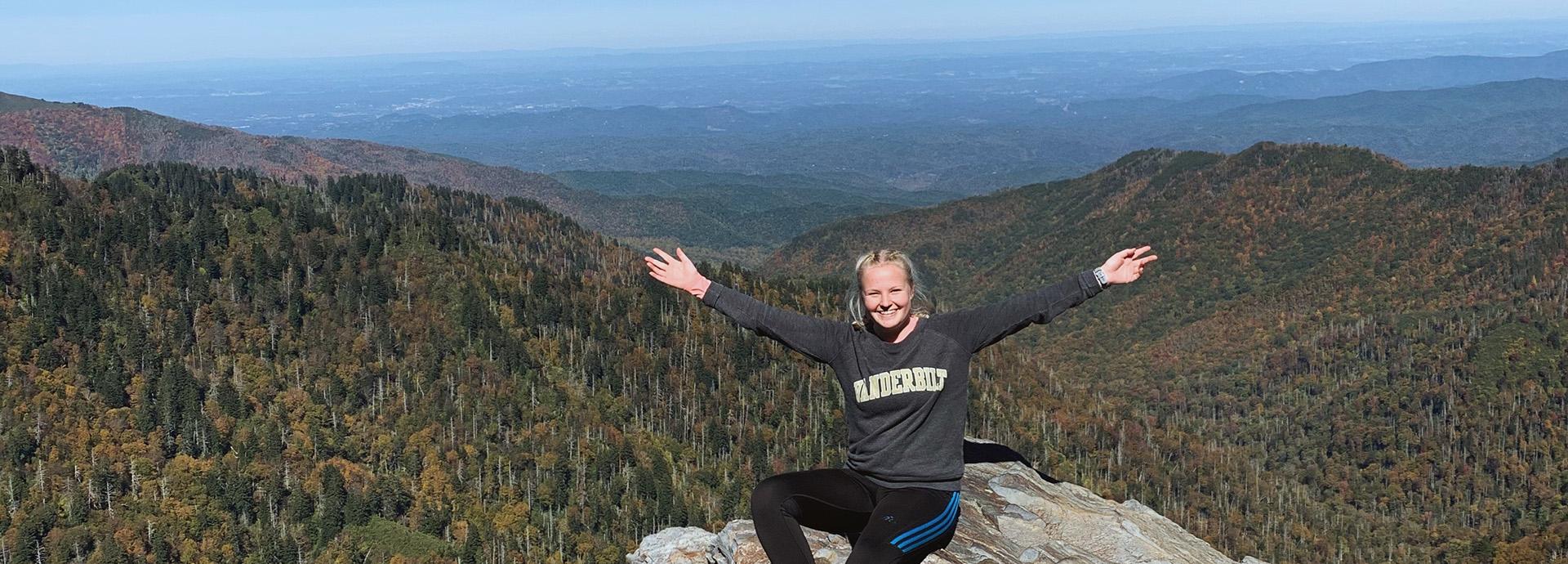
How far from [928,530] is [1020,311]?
335 centimetres

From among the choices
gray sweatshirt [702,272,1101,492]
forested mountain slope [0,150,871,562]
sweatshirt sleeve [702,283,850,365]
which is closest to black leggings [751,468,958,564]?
gray sweatshirt [702,272,1101,492]

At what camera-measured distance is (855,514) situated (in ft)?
50.1

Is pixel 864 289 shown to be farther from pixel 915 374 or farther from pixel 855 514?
pixel 855 514

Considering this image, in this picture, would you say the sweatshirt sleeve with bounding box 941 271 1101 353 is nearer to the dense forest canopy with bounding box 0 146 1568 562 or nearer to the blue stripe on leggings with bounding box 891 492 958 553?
the blue stripe on leggings with bounding box 891 492 958 553

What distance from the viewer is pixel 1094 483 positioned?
15300 centimetres

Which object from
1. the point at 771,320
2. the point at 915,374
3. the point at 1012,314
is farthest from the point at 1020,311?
the point at 771,320

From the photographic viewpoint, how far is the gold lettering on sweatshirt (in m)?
14.1

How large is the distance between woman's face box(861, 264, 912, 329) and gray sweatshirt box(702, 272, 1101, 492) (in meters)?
0.36

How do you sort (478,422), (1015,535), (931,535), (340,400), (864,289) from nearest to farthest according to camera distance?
1. (864,289)
2. (931,535)
3. (1015,535)
4. (478,422)
5. (340,400)

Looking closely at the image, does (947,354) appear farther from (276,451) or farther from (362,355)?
(362,355)

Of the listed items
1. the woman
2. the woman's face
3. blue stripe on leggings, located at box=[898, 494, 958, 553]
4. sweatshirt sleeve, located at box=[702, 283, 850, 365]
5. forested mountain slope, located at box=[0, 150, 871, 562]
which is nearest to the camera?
the woman's face

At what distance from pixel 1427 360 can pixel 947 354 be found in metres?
219

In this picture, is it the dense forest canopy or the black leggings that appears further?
the dense forest canopy

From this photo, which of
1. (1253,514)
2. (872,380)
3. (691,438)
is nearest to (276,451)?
(691,438)
